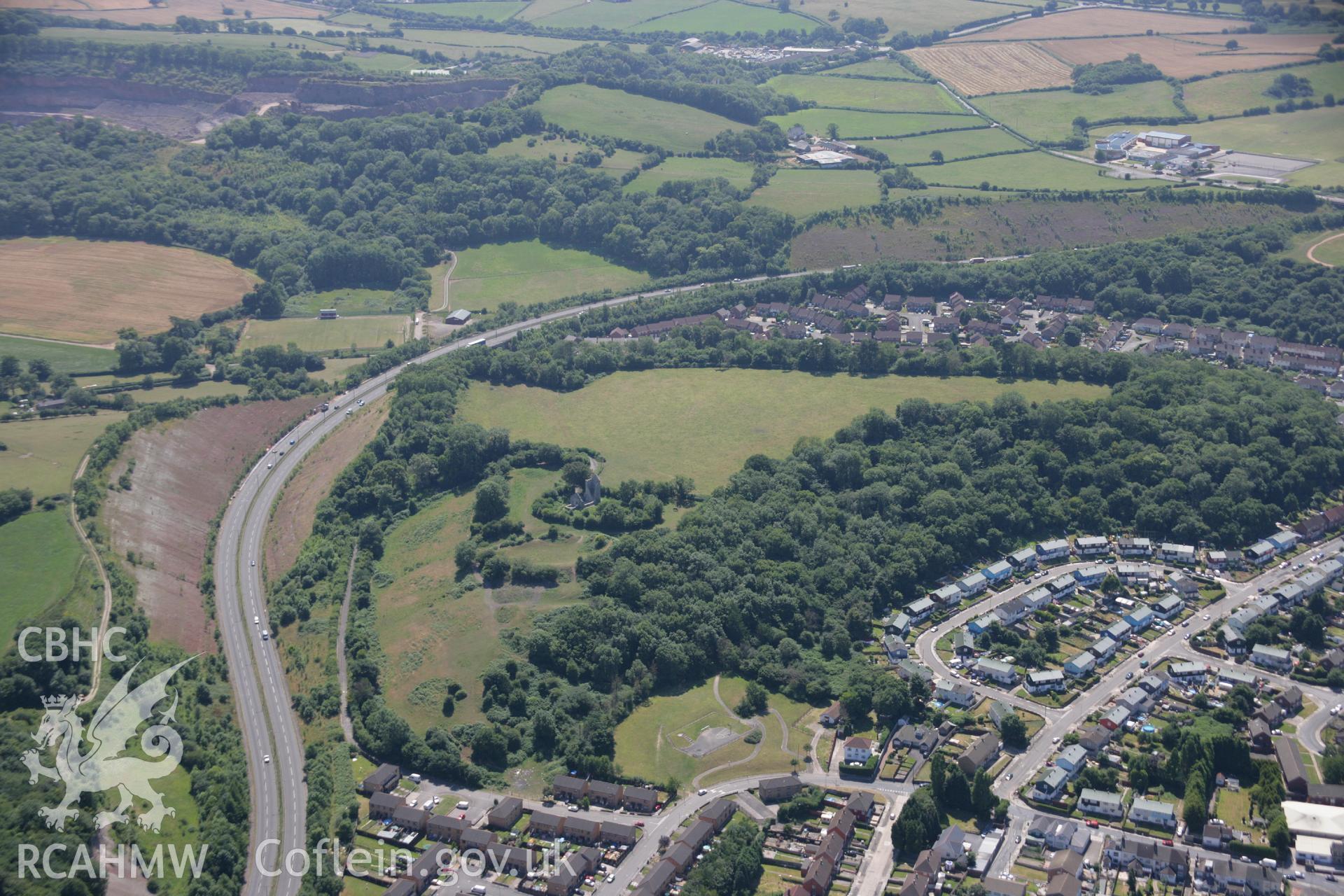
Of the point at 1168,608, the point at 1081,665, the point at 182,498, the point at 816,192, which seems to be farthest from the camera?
the point at 816,192

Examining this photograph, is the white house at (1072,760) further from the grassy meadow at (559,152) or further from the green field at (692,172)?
the grassy meadow at (559,152)

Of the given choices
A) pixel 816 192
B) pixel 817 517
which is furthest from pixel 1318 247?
pixel 817 517

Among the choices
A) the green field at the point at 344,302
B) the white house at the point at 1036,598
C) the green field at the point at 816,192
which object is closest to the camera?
the white house at the point at 1036,598

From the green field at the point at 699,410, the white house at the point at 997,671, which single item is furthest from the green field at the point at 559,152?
the white house at the point at 997,671

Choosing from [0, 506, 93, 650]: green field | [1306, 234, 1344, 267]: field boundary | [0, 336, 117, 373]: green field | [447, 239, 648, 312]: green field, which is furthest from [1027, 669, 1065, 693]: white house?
[0, 336, 117, 373]: green field

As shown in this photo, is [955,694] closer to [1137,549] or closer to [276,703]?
[1137,549]

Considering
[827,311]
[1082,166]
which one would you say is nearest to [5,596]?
[827,311]

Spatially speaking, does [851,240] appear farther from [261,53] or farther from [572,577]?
[261,53]
